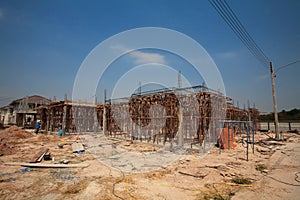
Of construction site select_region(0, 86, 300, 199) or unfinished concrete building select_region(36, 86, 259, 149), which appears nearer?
construction site select_region(0, 86, 300, 199)

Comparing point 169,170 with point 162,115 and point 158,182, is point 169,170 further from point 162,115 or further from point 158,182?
point 162,115

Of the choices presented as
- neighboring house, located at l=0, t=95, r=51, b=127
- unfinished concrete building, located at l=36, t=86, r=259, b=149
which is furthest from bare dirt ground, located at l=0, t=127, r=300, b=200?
neighboring house, located at l=0, t=95, r=51, b=127

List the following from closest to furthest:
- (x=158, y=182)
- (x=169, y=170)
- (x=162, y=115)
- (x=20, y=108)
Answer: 1. (x=158, y=182)
2. (x=169, y=170)
3. (x=162, y=115)
4. (x=20, y=108)

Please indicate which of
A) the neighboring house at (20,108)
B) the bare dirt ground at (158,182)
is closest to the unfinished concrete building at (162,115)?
the bare dirt ground at (158,182)

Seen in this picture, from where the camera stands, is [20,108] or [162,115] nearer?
[162,115]

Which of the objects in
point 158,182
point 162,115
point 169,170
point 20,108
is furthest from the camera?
point 20,108

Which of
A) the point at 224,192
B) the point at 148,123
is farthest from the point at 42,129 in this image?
the point at 224,192

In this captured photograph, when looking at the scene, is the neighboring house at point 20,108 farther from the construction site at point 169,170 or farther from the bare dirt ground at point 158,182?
the bare dirt ground at point 158,182

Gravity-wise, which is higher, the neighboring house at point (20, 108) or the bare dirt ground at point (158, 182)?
the neighboring house at point (20, 108)

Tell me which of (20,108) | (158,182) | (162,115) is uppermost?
(20,108)

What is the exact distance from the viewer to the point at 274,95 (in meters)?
16.4

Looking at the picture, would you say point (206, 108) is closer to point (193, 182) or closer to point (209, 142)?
point (209, 142)

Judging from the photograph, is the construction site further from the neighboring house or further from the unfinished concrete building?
the neighboring house

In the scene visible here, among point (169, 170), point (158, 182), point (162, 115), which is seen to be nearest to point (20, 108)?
point (162, 115)
